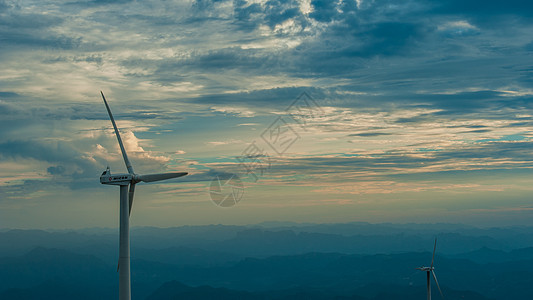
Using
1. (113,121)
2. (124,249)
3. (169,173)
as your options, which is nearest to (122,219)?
(124,249)

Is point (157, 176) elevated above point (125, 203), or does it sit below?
above

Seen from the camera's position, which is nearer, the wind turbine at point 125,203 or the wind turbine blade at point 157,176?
the wind turbine at point 125,203

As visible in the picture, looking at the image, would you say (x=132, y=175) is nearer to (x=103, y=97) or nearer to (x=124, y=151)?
(x=124, y=151)

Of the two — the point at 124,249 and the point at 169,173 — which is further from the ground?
the point at 169,173

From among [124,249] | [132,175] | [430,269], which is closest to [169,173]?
[132,175]

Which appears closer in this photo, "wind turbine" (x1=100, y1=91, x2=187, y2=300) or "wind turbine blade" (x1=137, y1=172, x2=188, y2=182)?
"wind turbine" (x1=100, y1=91, x2=187, y2=300)

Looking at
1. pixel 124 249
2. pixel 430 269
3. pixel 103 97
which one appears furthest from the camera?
pixel 430 269

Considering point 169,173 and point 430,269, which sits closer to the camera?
point 169,173

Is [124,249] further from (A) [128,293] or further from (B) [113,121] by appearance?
(B) [113,121]

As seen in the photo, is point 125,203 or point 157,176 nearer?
point 125,203

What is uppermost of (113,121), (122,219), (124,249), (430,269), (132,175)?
(113,121)

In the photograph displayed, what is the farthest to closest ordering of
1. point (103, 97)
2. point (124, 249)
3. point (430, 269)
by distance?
point (430, 269)
point (103, 97)
point (124, 249)
